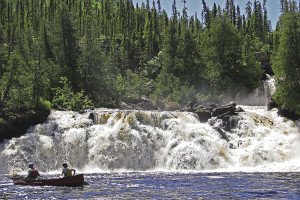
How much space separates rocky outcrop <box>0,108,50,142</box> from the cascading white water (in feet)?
2.98

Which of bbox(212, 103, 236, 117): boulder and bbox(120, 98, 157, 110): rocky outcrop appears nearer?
bbox(212, 103, 236, 117): boulder

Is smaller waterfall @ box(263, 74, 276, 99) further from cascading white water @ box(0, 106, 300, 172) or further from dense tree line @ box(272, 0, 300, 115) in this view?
cascading white water @ box(0, 106, 300, 172)

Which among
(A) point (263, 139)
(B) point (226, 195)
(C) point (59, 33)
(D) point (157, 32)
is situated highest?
(D) point (157, 32)

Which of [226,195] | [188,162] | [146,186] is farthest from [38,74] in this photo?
[226,195]

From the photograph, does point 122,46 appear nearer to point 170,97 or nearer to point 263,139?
point 170,97

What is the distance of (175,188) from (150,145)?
674 inches

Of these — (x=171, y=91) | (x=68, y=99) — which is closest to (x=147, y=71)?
(x=171, y=91)

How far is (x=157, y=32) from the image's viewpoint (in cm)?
12575

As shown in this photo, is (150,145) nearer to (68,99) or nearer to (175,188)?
(175,188)

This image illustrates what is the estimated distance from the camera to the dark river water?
27.9 meters

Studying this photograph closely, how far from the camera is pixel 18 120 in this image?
5034 centimetres

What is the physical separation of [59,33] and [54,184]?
42101 mm

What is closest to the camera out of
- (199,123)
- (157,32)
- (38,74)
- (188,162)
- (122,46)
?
(188,162)

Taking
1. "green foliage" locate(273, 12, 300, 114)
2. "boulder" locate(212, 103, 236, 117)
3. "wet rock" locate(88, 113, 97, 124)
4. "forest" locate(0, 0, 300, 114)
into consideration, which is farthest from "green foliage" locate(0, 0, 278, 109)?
"boulder" locate(212, 103, 236, 117)
